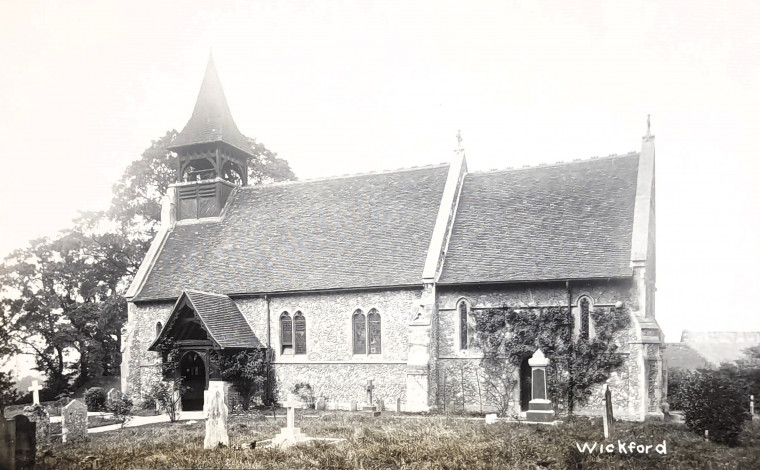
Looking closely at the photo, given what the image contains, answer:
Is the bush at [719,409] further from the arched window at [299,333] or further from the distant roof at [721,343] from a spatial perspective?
the arched window at [299,333]

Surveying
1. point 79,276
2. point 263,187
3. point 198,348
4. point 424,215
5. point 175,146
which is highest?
point 175,146

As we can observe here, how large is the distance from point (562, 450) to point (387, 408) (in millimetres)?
11601

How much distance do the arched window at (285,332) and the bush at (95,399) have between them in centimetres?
917

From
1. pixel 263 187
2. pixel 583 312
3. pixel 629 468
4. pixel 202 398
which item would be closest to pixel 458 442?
pixel 629 468

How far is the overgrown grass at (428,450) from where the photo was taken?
11.5 meters

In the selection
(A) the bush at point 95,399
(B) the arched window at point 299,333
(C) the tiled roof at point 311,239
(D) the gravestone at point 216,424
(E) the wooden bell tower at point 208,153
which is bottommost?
(A) the bush at point 95,399

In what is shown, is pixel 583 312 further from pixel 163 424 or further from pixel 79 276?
pixel 79 276

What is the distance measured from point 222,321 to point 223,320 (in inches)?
4.4

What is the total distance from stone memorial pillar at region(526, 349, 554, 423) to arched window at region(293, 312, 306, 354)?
32.8ft

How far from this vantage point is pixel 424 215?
25.8 meters

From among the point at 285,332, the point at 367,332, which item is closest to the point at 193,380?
the point at 285,332

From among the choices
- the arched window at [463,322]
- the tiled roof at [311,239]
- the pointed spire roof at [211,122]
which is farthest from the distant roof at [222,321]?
the pointed spire roof at [211,122]

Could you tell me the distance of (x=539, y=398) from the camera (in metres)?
18.2

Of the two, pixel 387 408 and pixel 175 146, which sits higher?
pixel 175 146
